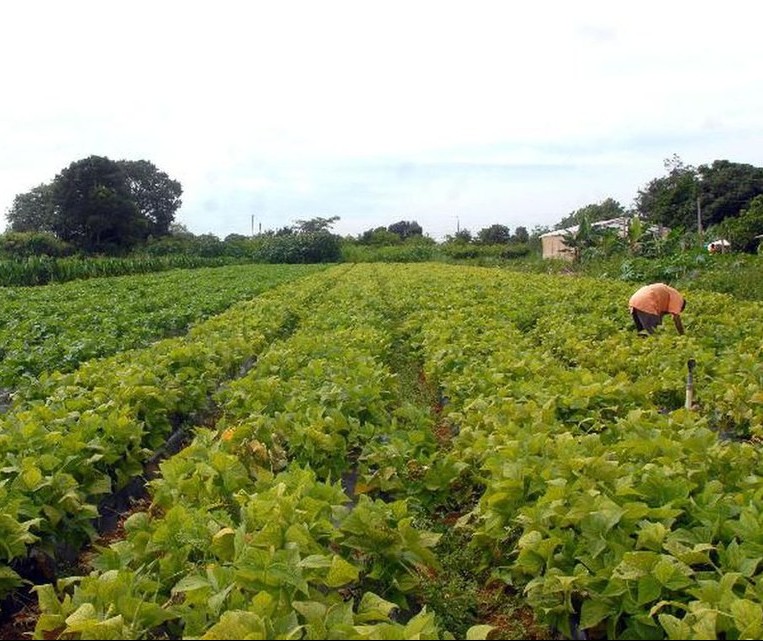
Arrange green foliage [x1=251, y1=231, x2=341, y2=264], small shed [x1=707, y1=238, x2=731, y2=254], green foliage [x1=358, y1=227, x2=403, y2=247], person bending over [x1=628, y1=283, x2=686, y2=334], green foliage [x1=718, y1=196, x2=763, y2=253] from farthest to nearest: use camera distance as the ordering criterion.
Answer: green foliage [x1=358, y1=227, x2=403, y2=247] → green foliage [x1=251, y1=231, x2=341, y2=264] → green foliage [x1=718, y1=196, x2=763, y2=253] → small shed [x1=707, y1=238, x2=731, y2=254] → person bending over [x1=628, y1=283, x2=686, y2=334]

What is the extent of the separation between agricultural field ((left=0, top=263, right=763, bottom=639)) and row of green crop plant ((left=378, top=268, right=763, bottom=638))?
0.01m

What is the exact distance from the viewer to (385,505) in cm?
370

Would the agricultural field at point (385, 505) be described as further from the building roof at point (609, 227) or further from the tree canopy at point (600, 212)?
the tree canopy at point (600, 212)

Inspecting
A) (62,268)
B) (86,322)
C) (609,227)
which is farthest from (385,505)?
(609,227)

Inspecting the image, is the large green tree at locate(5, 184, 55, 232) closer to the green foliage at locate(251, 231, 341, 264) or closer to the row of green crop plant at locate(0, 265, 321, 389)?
A: the green foliage at locate(251, 231, 341, 264)

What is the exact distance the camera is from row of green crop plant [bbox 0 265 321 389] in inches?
412

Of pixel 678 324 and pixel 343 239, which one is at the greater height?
pixel 343 239

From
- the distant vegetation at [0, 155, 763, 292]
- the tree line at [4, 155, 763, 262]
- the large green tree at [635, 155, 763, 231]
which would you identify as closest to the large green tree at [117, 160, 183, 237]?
the distant vegetation at [0, 155, 763, 292]

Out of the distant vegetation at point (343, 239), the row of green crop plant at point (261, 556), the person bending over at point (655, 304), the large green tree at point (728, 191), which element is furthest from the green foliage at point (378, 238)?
the row of green crop plant at point (261, 556)

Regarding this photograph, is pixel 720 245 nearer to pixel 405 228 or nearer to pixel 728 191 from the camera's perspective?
pixel 728 191

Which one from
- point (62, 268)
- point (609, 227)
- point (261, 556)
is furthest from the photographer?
point (609, 227)

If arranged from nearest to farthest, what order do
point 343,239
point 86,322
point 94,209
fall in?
point 86,322
point 94,209
point 343,239

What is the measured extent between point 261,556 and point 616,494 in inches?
74.0

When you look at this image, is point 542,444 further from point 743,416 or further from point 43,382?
point 43,382
